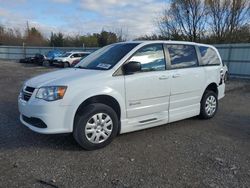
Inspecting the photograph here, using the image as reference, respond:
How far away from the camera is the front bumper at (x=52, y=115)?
4.01m

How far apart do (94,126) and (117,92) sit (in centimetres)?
67

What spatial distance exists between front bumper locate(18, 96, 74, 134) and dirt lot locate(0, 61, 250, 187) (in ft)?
1.29

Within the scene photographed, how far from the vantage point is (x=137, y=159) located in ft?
13.1

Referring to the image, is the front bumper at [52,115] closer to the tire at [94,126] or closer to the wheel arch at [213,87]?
the tire at [94,126]

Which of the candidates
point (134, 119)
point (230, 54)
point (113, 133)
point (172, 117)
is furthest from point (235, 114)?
point (230, 54)

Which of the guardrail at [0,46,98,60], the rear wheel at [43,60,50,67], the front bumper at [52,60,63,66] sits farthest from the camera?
the guardrail at [0,46,98,60]

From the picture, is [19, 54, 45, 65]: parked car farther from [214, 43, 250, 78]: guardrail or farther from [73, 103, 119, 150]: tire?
[73, 103, 119, 150]: tire

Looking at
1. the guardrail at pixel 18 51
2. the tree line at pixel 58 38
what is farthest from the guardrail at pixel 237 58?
the guardrail at pixel 18 51

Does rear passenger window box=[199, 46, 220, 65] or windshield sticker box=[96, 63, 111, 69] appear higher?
rear passenger window box=[199, 46, 220, 65]

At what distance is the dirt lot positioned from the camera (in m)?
3.36

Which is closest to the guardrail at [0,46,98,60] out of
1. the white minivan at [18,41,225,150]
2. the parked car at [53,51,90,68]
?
the parked car at [53,51,90,68]

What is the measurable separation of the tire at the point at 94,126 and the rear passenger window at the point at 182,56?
173cm

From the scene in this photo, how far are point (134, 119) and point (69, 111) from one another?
1.21 m

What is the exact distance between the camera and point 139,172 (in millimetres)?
3572
